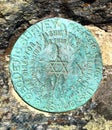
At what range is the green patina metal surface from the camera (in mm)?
4941

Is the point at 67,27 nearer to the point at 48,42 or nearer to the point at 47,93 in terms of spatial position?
the point at 48,42

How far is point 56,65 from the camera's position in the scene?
16.3ft

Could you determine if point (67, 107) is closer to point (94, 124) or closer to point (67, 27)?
point (94, 124)

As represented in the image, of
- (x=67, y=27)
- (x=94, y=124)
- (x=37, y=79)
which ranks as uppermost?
(x=67, y=27)

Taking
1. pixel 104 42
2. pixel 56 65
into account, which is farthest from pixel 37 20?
pixel 104 42

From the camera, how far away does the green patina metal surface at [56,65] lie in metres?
4.94

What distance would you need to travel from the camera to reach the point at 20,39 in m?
4.94

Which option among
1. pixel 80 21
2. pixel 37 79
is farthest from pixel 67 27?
pixel 37 79

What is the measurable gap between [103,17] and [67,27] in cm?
28

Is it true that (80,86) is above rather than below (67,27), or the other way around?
below

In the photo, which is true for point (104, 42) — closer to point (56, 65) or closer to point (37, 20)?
point (56, 65)

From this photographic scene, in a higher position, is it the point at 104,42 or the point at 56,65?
the point at 104,42

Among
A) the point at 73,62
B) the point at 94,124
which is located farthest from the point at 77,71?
the point at 94,124

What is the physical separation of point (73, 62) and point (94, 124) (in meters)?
0.47
